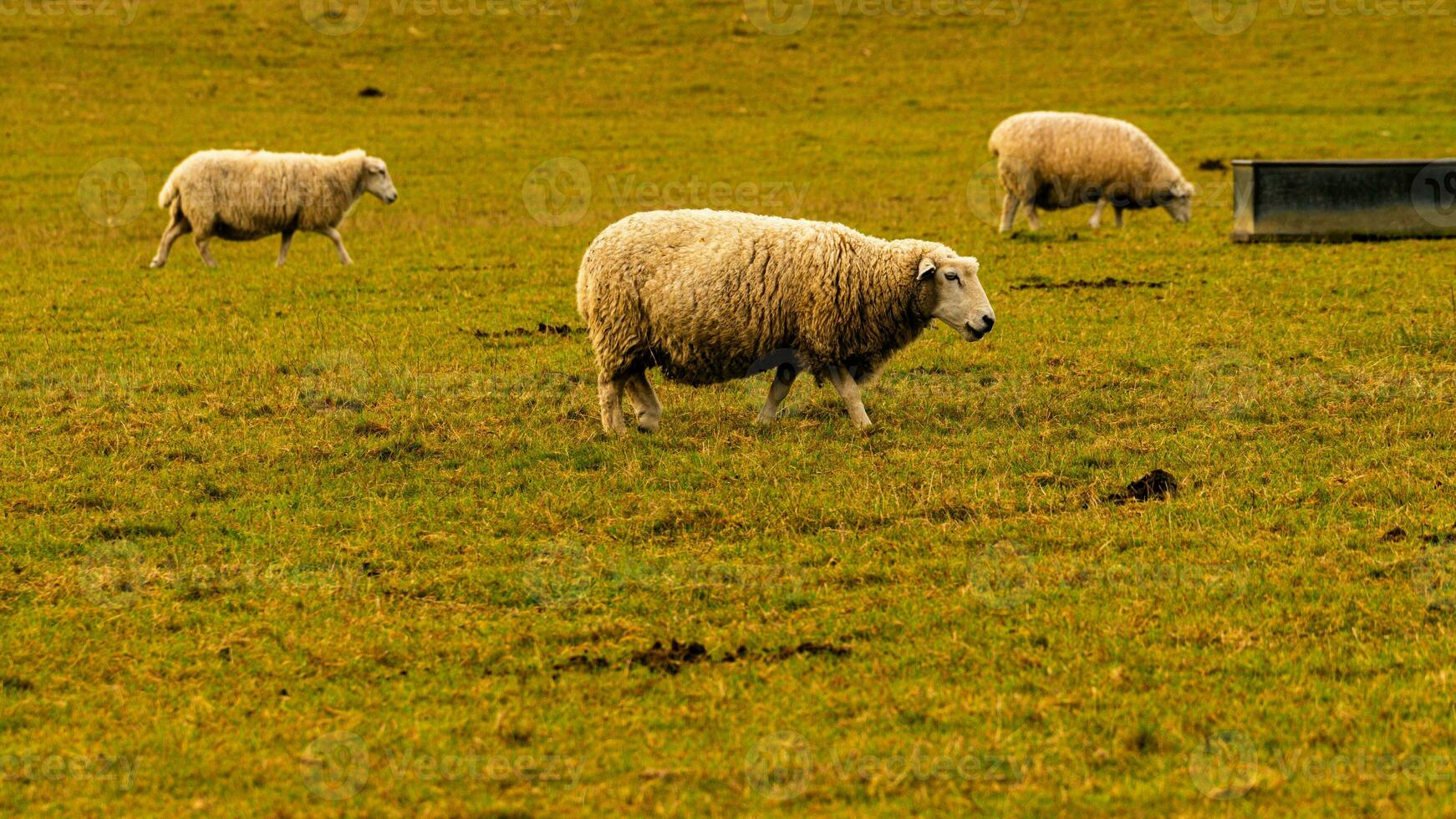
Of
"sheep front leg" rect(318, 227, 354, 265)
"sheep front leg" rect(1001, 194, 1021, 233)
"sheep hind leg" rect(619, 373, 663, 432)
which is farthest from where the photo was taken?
"sheep front leg" rect(1001, 194, 1021, 233)

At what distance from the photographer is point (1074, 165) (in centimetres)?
2062

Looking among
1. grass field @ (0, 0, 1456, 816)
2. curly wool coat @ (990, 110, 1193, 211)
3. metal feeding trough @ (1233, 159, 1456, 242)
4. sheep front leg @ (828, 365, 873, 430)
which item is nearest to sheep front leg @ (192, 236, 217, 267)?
grass field @ (0, 0, 1456, 816)

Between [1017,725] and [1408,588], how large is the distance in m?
2.52

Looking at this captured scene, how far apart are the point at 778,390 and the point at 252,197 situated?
35.7 feet

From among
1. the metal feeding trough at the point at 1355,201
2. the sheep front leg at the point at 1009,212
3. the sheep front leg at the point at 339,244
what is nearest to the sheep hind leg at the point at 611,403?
the sheep front leg at the point at 339,244

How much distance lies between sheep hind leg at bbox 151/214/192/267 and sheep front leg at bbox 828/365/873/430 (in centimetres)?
1176

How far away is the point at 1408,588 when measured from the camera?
7.15 meters

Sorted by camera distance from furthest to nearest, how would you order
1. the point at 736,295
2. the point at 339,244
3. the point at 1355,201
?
the point at 339,244, the point at 1355,201, the point at 736,295

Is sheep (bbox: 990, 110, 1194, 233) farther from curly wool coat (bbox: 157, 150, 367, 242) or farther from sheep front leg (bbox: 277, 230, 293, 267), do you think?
sheep front leg (bbox: 277, 230, 293, 267)

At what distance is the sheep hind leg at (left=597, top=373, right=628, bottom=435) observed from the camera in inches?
420

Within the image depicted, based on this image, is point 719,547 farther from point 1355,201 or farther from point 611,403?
point 1355,201

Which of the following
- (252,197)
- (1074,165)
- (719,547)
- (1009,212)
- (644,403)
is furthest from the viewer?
(1009,212)

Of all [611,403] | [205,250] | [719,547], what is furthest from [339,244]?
[719,547]

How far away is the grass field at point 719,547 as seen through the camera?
5559mm
